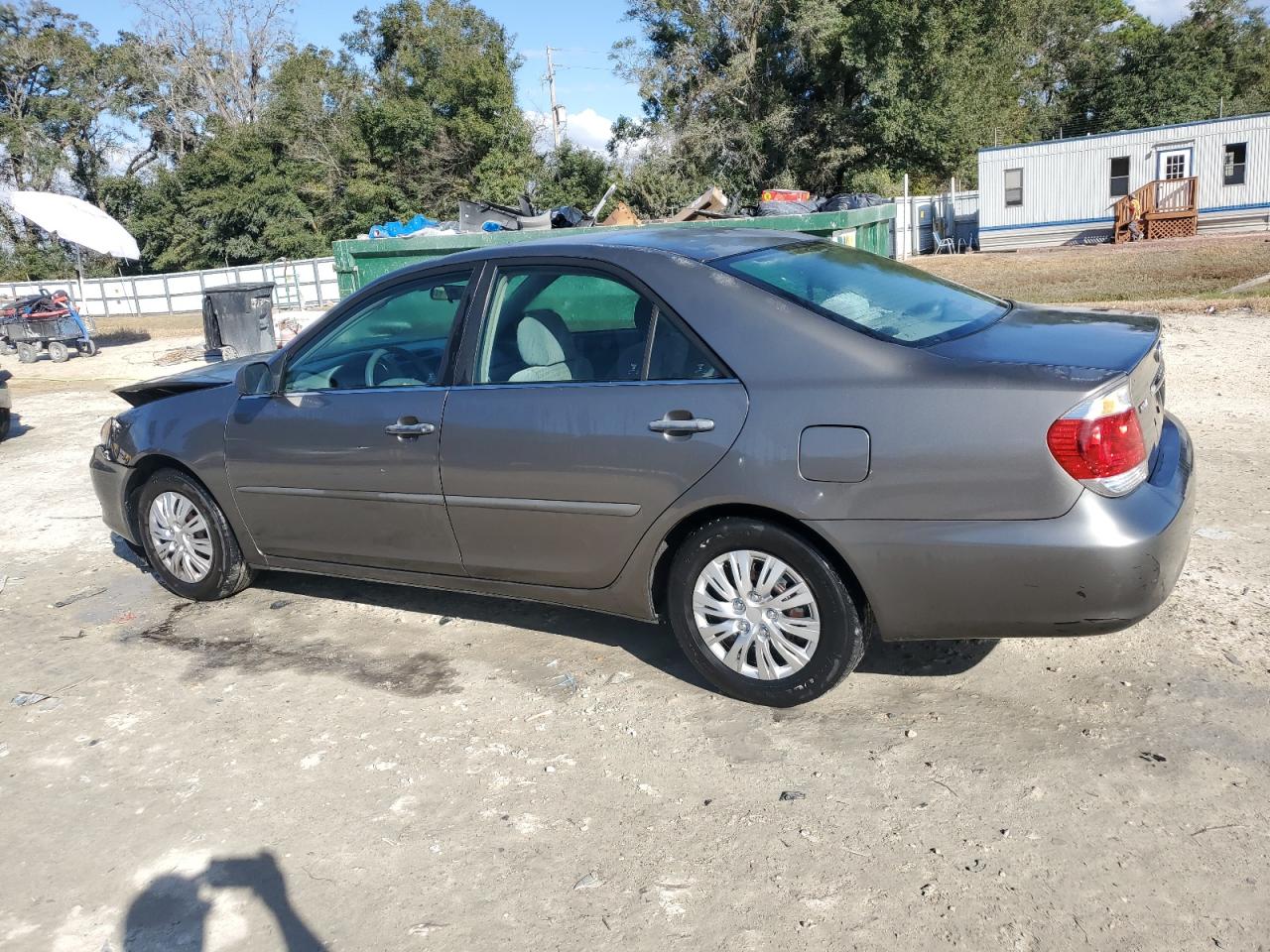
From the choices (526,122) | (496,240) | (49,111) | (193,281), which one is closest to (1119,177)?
(526,122)

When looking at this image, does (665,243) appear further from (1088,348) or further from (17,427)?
(17,427)

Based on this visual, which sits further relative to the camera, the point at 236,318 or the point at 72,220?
the point at 72,220

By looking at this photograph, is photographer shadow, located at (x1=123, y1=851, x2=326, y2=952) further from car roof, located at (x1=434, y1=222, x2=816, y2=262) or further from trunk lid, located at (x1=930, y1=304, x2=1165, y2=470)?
trunk lid, located at (x1=930, y1=304, x2=1165, y2=470)

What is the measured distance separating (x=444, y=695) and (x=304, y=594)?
1.69 m

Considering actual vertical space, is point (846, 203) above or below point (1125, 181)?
below

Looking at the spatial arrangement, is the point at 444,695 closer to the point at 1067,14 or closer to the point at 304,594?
the point at 304,594

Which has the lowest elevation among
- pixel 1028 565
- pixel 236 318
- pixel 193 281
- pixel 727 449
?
pixel 1028 565

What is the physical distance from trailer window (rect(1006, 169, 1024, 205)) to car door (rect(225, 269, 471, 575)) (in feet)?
108

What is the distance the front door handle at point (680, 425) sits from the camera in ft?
12.0

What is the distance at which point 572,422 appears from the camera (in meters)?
3.94

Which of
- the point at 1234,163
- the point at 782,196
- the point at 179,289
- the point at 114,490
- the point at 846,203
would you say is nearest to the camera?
the point at 114,490

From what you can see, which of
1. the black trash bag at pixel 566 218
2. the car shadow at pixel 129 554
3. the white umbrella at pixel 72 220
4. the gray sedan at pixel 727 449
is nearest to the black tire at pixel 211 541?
the gray sedan at pixel 727 449

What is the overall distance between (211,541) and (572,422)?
7.63 feet

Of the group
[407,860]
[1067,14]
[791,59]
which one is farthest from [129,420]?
[1067,14]
